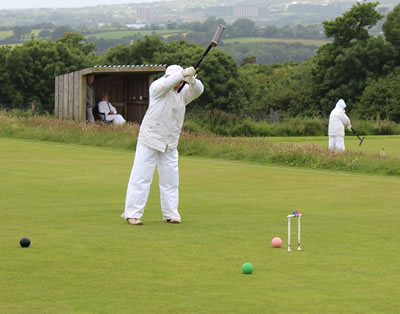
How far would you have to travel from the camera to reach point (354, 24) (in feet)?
212

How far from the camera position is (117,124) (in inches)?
1114

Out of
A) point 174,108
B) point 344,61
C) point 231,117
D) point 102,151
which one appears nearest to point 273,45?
point 344,61

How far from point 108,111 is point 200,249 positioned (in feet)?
73.8

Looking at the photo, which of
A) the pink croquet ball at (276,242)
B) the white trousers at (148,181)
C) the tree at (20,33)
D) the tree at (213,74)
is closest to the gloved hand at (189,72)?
the white trousers at (148,181)

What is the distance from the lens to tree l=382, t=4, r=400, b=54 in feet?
210

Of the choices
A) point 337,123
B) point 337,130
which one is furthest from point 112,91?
point 337,130

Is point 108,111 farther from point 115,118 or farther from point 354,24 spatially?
point 354,24

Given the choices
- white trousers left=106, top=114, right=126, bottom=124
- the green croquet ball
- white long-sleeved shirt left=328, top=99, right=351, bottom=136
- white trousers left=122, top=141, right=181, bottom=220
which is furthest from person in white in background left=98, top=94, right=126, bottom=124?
the green croquet ball

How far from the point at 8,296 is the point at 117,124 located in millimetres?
22122

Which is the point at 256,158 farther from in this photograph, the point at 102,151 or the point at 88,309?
the point at 88,309

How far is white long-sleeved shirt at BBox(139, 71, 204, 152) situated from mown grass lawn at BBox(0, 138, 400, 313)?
3.60 feet

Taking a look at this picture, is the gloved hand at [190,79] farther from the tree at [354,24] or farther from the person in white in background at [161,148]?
the tree at [354,24]

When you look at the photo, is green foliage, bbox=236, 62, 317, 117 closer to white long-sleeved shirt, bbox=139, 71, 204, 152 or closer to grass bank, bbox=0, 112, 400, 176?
grass bank, bbox=0, 112, 400, 176

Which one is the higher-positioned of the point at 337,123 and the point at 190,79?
the point at 190,79
